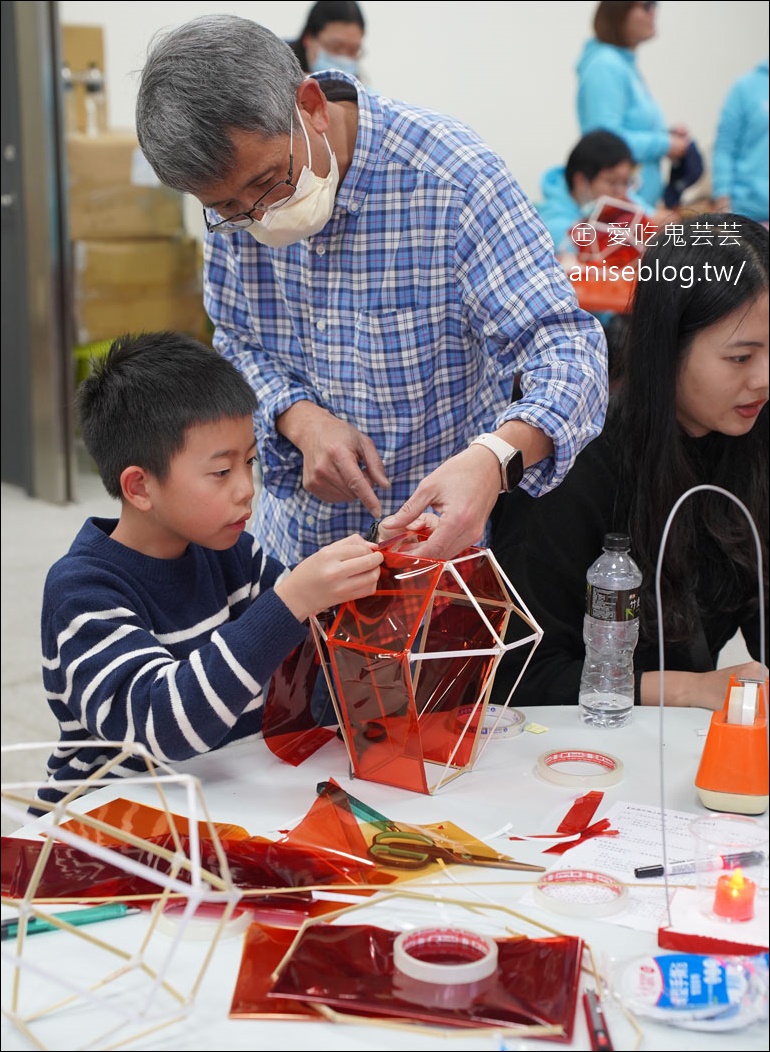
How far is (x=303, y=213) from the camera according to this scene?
1.56m

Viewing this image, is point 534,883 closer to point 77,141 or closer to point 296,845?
point 296,845

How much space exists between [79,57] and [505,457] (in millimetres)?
3651

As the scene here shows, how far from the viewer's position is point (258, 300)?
1771 mm

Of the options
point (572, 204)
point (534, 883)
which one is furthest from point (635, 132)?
point (534, 883)

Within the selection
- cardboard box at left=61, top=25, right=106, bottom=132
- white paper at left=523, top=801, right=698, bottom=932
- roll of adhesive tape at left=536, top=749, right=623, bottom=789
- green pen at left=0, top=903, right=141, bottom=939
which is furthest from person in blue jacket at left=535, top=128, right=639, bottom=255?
green pen at left=0, top=903, right=141, bottom=939

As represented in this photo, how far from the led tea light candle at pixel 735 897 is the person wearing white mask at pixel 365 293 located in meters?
0.49

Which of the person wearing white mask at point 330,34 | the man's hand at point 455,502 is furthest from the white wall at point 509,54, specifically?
the man's hand at point 455,502

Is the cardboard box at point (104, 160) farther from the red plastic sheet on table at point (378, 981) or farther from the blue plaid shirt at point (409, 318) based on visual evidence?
the red plastic sheet on table at point (378, 981)

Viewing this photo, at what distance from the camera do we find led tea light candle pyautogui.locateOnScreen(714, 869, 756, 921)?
96 cm

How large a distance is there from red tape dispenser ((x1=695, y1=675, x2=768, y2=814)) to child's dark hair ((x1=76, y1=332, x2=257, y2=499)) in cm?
70

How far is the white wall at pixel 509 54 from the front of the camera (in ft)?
14.8

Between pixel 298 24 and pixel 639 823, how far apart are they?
4.21 m

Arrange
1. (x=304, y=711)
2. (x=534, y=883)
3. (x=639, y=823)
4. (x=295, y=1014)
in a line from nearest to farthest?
1. (x=295, y=1014)
2. (x=534, y=883)
3. (x=639, y=823)
4. (x=304, y=711)

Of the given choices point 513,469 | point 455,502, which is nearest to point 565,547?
point 513,469
